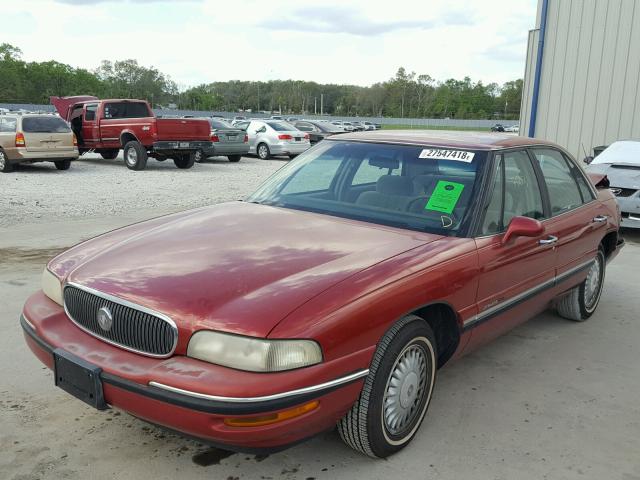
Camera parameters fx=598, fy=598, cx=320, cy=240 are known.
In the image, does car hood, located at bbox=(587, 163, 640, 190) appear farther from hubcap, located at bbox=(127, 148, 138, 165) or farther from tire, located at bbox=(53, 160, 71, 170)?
tire, located at bbox=(53, 160, 71, 170)

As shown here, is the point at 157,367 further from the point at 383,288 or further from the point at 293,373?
the point at 383,288

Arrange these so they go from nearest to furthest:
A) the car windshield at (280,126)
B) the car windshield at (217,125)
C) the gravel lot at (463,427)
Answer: the gravel lot at (463,427) → the car windshield at (217,125) → the car windshield at (280,126)

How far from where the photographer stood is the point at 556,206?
169 inches

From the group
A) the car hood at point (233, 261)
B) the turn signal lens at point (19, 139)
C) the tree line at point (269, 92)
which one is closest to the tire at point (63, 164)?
the turn signal lens at point (19, 139)

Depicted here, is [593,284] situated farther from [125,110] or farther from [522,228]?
[125,110]

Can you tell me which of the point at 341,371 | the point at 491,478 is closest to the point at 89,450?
the point at 341,371

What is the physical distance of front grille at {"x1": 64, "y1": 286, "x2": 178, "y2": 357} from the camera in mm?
2498

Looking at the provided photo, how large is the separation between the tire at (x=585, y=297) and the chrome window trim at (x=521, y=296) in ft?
0.90

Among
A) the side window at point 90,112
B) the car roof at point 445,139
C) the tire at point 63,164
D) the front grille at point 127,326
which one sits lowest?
the tire at point 63,164

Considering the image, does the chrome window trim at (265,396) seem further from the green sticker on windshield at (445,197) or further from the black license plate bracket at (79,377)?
the green sticker on windshield at (445,197)

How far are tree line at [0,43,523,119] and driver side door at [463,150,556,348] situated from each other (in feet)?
332

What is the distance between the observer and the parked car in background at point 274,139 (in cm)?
2103

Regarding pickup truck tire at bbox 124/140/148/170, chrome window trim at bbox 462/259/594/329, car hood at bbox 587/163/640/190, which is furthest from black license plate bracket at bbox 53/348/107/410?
pickup truck tire at bbox 124/140/148/170

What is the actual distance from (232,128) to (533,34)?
9.70 m
